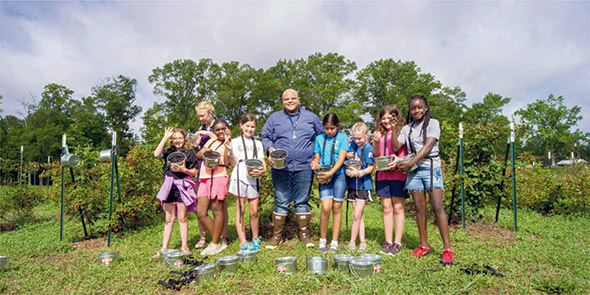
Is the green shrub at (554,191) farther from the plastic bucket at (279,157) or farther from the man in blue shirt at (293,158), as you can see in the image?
the plastic bucket at (279,157)

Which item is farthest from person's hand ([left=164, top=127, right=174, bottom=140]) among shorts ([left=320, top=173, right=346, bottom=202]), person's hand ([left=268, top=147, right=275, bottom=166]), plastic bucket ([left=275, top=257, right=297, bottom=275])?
plastic bucket ([left=275, top=257, right=297, bottom=275])

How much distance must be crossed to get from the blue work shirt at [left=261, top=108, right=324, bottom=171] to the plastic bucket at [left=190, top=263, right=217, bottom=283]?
1.67 metres

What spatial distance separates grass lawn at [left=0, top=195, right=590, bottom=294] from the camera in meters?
3.13

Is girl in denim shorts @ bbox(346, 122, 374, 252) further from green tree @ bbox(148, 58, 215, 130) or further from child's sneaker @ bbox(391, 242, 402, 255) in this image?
green tree @ bbox(148, 58, 215, 130)

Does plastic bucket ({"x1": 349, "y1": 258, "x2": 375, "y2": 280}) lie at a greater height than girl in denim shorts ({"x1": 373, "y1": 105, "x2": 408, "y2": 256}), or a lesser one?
lesser

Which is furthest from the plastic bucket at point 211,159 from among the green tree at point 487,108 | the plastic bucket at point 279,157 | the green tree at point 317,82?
the green tree at point 487,108

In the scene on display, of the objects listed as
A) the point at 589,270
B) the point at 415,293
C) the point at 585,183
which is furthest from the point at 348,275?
the point at 585,183

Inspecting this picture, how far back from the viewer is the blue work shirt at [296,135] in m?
4.60

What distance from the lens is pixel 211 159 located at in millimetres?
4352

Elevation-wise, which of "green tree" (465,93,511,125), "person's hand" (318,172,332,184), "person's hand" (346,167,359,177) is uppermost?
"green tree" (465,93,511,125)

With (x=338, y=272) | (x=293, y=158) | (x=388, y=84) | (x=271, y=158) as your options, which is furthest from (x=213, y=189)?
(x=388, y=84)

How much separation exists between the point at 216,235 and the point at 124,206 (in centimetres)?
218

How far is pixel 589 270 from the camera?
3.54 metres

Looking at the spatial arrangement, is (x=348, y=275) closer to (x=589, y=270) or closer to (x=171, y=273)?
(x=171, y=273)
